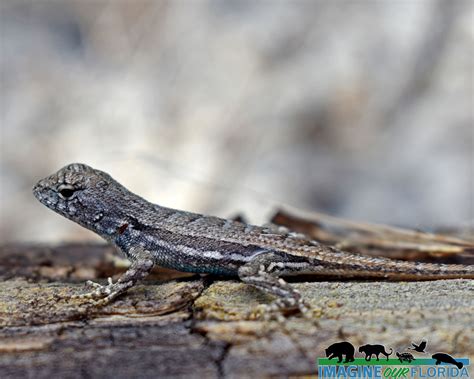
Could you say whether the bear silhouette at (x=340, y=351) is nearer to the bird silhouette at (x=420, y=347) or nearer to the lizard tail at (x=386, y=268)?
the bird silhouette at (x=420, y=347)

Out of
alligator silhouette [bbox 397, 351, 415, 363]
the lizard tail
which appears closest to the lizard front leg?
the lizard tail

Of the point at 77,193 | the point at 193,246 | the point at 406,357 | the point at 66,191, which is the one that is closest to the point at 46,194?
the point at 66,191

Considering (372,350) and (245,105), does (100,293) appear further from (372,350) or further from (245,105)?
(245,105)

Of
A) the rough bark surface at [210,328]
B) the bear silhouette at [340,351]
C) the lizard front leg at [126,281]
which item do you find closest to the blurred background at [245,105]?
the lizard front leg at [126,281]

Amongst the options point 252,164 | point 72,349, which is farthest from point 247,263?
point 252,164

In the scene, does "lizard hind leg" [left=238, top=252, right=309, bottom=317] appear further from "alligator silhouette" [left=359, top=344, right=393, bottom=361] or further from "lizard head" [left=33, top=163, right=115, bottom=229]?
"lizard head" [left=33, top=163, right=115, bottom=229]
